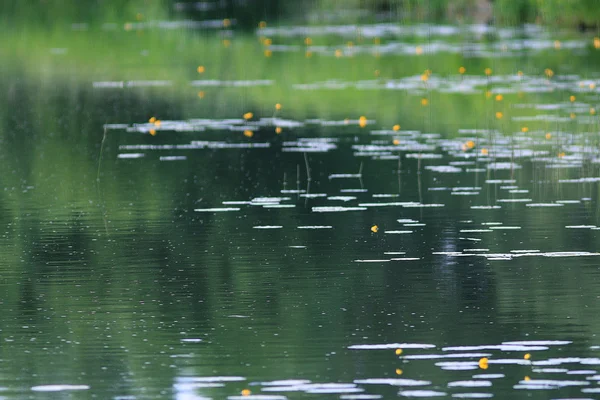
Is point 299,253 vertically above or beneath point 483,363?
above

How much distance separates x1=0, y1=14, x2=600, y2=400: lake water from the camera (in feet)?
30.7

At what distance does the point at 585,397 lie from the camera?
8.59 meters

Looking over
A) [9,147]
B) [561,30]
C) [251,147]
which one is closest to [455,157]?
[251,147]

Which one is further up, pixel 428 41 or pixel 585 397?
pixel 428 41

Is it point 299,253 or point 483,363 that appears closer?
point 483,363

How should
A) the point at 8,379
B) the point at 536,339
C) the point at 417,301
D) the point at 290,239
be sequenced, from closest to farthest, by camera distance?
the point at 8,379 < the point at 536,339 < the point at 417,301 < the point at 290,239

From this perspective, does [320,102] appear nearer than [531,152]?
No

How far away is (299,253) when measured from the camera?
13250 millimetres

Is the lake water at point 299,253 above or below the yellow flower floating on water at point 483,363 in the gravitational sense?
above

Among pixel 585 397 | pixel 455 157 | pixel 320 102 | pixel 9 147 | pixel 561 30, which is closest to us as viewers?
pixel 585 397

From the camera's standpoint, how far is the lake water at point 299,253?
9.37 metres

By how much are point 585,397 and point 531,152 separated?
1138cm

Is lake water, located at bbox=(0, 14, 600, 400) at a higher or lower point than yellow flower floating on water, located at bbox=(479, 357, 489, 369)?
higher

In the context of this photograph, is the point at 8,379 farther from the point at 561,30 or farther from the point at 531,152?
the point at 561,30
